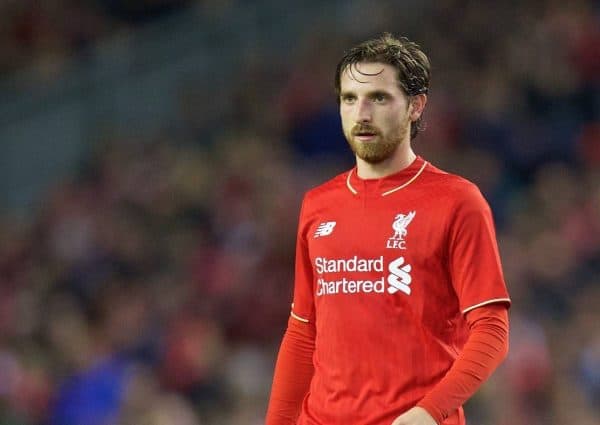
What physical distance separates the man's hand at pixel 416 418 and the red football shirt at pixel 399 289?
0.77 feet

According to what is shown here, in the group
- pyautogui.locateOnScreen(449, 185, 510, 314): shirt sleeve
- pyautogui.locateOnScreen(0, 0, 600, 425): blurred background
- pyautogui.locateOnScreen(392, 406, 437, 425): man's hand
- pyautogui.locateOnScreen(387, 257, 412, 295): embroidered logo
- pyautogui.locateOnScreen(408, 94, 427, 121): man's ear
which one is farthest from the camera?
pyautogui.locateOnScreen(0, 0, 600, 425): blurred background

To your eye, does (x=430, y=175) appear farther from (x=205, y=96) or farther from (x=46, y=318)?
(x=205, y=96)

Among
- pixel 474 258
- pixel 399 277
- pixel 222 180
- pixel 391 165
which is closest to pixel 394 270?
pixel 399 277

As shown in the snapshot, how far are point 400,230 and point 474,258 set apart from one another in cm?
26

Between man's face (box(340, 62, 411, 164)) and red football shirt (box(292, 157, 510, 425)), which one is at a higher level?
man's face (box(340, 62, 411, 164))

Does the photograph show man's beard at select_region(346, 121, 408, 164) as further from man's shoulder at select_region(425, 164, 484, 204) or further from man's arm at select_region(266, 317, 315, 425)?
man's arm at select_region(266, 317, 315, 425)

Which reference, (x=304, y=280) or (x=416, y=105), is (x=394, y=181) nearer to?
(x=416, y=105)

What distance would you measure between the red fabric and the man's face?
0.60 metres

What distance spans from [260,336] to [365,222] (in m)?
4.97

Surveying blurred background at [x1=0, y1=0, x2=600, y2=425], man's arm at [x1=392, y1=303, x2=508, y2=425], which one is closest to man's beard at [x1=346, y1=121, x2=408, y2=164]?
man's arm at [x1=392, y1=303, x2=508, y2=425]

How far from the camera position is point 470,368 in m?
3.72

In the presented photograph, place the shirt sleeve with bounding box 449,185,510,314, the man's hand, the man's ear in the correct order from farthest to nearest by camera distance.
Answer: the man's ear → the shirt sleeve with bounding box 449,185,510,314 → the man's hand

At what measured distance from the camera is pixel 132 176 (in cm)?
1088

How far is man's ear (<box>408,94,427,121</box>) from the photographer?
4.05 metres
